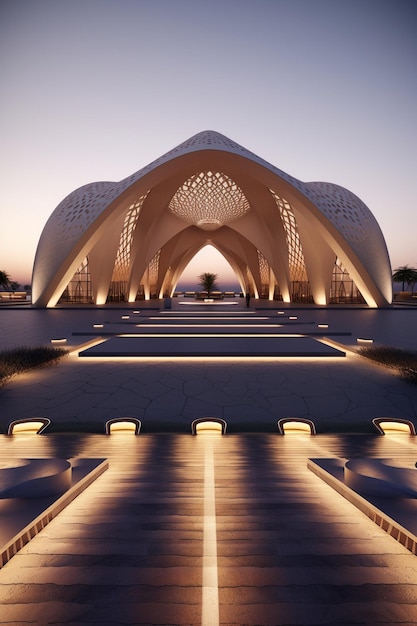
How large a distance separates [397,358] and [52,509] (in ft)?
24.4

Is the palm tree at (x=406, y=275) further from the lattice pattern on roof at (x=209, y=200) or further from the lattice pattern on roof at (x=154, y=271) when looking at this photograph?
the lattice pattern on roof at (x=154, y=271)

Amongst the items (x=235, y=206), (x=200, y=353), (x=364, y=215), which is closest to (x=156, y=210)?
(x=235, y=206)

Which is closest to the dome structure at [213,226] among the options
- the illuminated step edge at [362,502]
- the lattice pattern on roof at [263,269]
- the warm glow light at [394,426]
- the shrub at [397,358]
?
the lattice pattern on roof at [263,269]

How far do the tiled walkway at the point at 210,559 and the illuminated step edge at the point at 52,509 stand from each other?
4 cm

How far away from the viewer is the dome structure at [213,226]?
22750 millimetres

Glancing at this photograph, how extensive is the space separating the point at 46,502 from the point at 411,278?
2000 inches

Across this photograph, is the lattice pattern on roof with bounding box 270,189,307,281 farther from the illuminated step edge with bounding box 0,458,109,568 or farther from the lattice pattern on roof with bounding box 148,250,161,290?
the illuminated step edge with bounding box 0,458,109,568

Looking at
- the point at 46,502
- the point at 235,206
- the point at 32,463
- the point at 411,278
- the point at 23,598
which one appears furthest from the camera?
the point at 411,278

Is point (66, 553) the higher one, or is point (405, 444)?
point (66, 553)

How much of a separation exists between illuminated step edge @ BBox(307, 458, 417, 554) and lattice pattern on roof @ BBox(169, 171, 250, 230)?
29.9 metres

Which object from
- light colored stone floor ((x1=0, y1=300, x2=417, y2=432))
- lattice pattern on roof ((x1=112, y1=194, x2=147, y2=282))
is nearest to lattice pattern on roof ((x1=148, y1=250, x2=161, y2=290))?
lattice pattern on roof ((x1=112, y1=194, x2=147, y2=282))

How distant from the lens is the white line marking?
4.67 ft

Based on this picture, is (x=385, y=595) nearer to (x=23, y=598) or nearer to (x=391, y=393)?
(x=23, y=598)

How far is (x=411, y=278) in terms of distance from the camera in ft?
144
